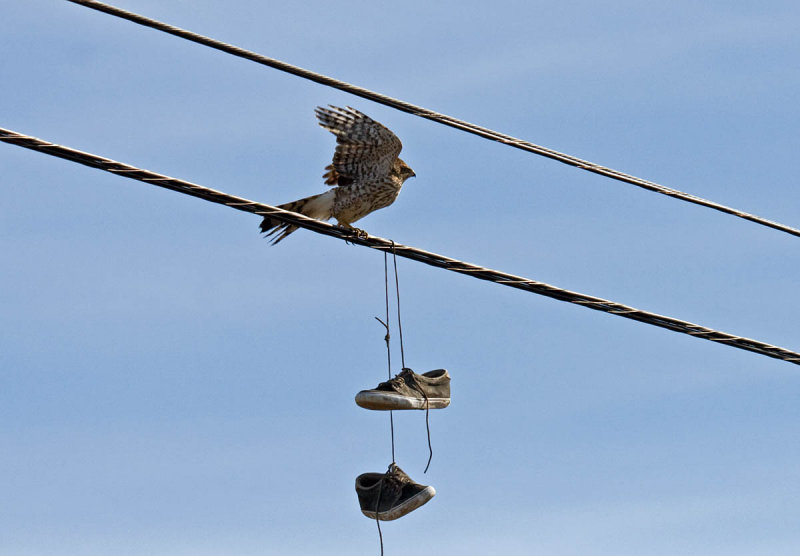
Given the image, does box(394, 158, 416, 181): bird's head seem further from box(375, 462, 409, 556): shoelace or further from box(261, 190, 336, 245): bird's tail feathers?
box(375, 462, 409, 556): shoelace

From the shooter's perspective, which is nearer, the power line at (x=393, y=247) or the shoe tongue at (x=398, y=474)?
the power line at (x=393, y=247)

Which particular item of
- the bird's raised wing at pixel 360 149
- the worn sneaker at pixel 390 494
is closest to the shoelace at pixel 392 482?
the worn sneaker at pixel 390 494

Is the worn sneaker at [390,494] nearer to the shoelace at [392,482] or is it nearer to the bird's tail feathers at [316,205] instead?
the shoelace at [392,482]

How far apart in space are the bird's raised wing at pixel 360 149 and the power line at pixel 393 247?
263 cm

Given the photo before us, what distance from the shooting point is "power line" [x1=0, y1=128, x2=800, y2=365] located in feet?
20.1

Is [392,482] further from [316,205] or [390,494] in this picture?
[316,205]

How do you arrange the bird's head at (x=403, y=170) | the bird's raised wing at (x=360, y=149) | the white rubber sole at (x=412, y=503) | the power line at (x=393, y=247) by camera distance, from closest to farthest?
the power line at (x=393, y=247)
the white rubber sole at (x=412, y=503)
the bird's raised wing at (x=360, y=149)
the bird's head at (x=403, y=170)

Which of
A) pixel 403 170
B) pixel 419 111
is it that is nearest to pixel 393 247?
pixel 419 111

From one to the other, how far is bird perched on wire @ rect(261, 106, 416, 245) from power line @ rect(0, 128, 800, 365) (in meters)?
2.96

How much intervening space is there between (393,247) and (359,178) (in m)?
3.44

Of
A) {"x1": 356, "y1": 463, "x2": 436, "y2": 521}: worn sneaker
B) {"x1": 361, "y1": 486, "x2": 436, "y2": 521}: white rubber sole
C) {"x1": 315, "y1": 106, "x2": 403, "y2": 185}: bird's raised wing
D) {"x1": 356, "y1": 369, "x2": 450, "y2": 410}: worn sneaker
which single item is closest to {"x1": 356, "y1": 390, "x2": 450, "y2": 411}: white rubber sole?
{"x1": 356, "y1": 369, "x2": 450, "y2": 410}: worn sneaker

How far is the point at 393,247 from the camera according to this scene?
7344 millimetres

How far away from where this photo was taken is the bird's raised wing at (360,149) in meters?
10.1

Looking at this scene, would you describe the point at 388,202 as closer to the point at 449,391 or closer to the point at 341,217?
the point at 341,217
